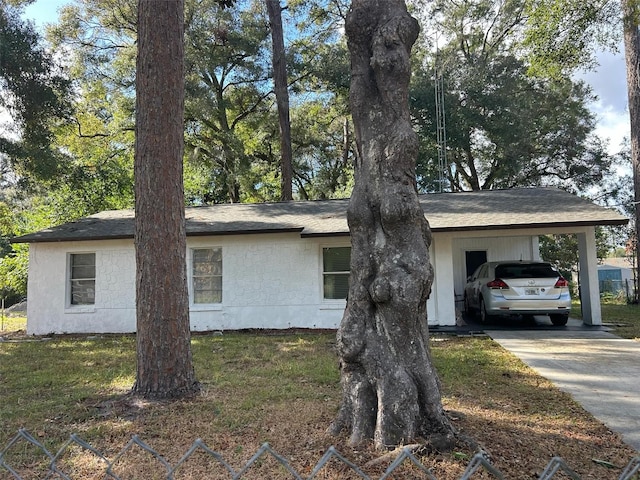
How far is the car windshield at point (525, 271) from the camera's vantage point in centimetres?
1064

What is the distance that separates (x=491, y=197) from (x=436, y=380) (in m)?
11.1

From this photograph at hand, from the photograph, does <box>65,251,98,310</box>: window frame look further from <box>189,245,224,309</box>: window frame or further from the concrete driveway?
the concrete driveway

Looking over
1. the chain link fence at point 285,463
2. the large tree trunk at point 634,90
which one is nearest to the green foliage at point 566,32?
the large tree trunk at point 634,90

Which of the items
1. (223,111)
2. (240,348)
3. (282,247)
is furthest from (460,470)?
(223,111)

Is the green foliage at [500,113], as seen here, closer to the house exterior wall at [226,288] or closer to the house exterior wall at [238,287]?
the house exterior wall at [238,287]

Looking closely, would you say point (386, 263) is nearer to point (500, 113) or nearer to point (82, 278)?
point (82, 278)

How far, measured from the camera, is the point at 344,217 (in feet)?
40.4

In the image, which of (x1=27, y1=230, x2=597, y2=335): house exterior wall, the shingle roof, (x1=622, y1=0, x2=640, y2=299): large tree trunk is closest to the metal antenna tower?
the shingle roof

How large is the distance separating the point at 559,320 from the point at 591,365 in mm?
4610

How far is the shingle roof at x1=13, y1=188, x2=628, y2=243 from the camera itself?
10.7 meters

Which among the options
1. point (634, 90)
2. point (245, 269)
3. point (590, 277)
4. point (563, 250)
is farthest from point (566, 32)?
point (563, 250)

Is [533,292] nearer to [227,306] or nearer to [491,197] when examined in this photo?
[491,197]

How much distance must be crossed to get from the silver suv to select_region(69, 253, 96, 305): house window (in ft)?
34.9

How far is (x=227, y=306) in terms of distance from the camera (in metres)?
12.0
